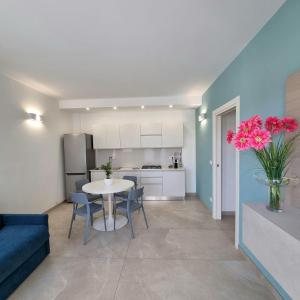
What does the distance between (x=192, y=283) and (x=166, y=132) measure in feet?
11.6

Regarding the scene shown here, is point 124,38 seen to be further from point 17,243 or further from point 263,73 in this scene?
point 17,243

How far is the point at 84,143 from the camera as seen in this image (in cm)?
477

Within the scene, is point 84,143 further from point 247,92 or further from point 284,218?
point 284,218

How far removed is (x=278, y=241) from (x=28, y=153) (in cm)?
396

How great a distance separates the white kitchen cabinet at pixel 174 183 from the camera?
15.9 feet

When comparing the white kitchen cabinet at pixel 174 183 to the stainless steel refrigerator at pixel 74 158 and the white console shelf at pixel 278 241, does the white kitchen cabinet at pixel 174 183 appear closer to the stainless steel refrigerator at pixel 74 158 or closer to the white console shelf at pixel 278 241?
the stainless steel refrigerator at pixel 74 158

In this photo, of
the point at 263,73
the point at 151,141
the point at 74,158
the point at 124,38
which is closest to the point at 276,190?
the point at 263,73

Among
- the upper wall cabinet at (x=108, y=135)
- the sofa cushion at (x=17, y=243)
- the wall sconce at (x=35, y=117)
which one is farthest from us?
the upper wall cabinet at (x=108, y=135)

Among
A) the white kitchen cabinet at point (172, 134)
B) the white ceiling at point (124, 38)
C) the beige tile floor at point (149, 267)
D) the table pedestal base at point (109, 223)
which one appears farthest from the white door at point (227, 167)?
the table pedestal base at point (109, 223)

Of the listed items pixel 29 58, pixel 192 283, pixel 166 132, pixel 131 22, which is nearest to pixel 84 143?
pixel 166 132

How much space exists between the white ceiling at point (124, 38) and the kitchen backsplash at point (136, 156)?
237 cm

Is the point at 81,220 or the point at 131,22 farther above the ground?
the point at 131,22

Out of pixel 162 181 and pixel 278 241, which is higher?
pixel 278 241

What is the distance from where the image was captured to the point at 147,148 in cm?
533
